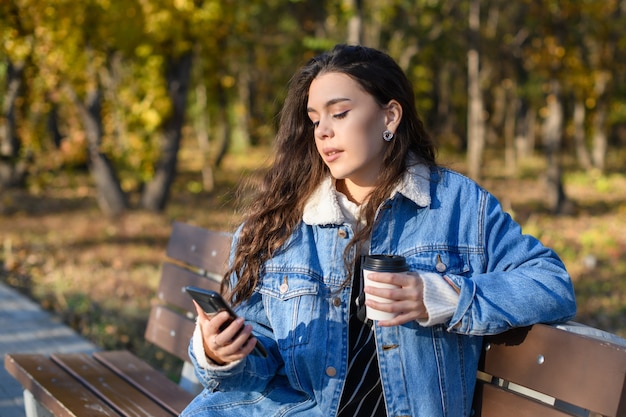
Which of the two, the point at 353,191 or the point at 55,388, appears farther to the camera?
the point at 55,388

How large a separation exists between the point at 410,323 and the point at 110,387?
1.64 meters

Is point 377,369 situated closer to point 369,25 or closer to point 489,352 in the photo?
point 489,352

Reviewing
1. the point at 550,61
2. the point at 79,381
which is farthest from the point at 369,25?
the point at 79,381

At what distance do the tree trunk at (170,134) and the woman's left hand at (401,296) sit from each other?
11.2 metres

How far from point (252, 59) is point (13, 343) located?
68.5ft

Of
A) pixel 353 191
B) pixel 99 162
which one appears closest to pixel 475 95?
pixel 99 162

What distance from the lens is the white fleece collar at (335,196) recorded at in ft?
7.90

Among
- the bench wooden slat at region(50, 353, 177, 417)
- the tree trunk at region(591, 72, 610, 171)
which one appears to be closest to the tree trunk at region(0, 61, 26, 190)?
the bench wooden slat at region(50, 353, 177, 417)

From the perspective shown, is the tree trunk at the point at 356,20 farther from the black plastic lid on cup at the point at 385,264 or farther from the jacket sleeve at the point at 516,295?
the black plastic lid on cup at the point at 385,264

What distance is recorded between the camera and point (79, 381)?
11.1 ft

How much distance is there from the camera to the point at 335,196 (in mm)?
2547

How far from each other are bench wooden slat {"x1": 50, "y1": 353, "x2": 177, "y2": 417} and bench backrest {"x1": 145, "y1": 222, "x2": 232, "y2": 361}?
0.98ft

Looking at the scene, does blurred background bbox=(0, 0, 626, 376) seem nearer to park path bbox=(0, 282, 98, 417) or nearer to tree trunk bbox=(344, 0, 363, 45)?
tree trunk bbox=(344, 0, 363, 45)

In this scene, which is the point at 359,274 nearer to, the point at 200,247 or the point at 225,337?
the point at 225,337
